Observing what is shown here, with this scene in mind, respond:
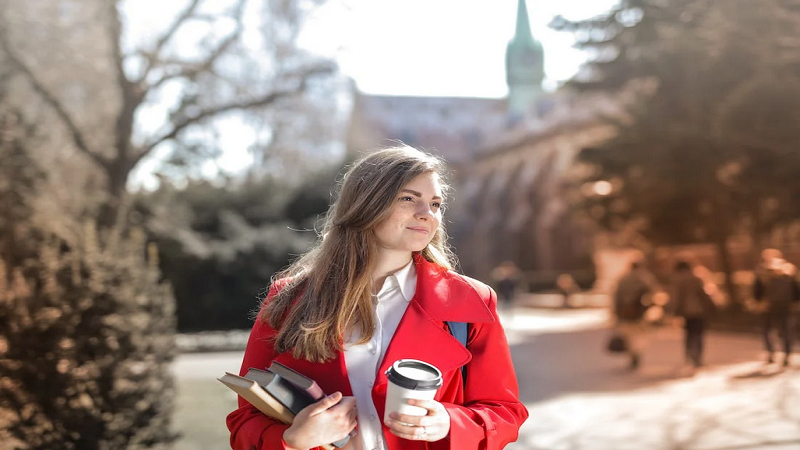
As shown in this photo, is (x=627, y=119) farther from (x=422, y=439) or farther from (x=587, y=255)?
(x=587, y=255)

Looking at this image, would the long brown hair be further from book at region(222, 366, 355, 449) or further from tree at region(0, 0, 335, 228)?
tree at region(0, 0, 335, 228)

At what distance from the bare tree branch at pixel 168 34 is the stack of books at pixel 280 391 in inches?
437

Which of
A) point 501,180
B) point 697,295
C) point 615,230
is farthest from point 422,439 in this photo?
point 501,180

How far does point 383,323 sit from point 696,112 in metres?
17.0

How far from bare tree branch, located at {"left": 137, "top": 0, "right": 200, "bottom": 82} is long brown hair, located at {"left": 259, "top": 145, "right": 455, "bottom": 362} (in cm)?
1077

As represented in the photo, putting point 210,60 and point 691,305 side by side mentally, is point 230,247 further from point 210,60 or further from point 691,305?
point 691,305

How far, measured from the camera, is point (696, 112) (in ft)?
58.2

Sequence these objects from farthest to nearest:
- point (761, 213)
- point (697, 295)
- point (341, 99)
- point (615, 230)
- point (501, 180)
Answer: point (501, 180), point (615, 230), point (761, 213), point (341, 99), point (697, 295)

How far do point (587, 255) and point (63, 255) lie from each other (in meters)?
46.5

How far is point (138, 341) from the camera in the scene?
6.66m

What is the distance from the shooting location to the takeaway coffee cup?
76.9 inches

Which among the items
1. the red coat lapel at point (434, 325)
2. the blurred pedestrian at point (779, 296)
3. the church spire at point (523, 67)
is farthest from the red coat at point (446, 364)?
the church spire at point (523, 67)

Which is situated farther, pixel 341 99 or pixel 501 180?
pixel 501 180

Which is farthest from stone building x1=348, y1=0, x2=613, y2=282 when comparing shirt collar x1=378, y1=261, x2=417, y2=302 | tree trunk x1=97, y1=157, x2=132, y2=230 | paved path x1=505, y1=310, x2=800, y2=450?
shirt collar x1=378, y1=261, x2=417, y2=302
